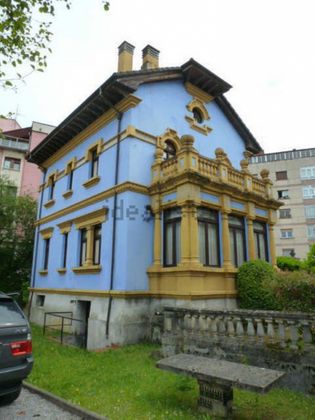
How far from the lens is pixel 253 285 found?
37.3ft

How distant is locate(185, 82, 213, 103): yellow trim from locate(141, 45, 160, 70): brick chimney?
217 centimetres

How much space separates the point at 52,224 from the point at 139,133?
799 centimetres

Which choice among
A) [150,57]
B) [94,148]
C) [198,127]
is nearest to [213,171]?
[198,127]

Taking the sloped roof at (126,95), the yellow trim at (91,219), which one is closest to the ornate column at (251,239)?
the yellow trim at (91,219)

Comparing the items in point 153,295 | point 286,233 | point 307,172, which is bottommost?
point 153,295

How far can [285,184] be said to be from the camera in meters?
44.0

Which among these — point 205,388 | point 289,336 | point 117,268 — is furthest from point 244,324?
point 117,268

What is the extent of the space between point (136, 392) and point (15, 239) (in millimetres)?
19326

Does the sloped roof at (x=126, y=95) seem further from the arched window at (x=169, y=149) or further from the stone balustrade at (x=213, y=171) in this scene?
the stone balustrade at (x=213, y=171)

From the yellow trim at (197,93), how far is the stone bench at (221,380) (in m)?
12.8

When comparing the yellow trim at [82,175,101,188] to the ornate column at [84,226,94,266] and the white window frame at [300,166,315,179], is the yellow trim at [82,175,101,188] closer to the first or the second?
the ornate column at [84,226,94,266]

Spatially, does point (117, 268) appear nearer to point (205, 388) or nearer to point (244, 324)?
point (244, 324)

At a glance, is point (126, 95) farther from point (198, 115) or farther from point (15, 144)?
point (15, 144)

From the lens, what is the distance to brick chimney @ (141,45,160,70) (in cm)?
1578
